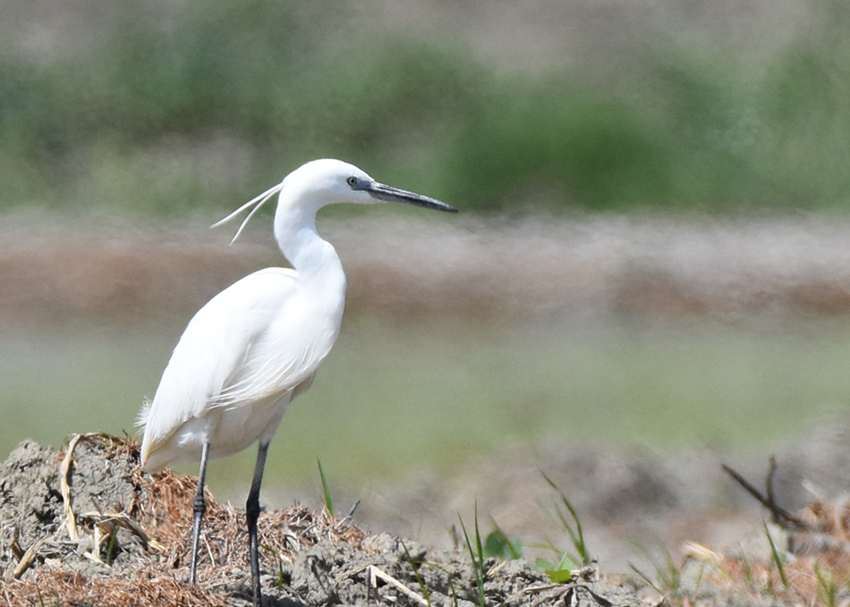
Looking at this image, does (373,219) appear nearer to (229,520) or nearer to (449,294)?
(449,294)

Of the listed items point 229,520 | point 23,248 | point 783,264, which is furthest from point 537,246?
point 229,520

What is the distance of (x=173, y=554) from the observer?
2.93 meters

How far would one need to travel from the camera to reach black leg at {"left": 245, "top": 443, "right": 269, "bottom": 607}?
2.65 meters

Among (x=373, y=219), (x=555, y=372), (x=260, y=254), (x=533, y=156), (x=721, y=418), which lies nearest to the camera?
(x=721, y=418)

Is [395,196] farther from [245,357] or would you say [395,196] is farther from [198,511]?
[198,511]

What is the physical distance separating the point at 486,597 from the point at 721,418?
3576 millimetres

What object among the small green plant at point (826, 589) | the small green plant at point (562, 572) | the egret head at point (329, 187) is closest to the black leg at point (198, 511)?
the egret head at point (329, 187)

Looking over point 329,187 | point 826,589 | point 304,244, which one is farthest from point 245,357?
point 826,589

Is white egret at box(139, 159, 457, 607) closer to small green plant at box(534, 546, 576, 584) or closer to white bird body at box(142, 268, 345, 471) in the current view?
white bird body at box(142, 268, 345, 471)

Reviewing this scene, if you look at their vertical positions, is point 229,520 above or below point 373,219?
above

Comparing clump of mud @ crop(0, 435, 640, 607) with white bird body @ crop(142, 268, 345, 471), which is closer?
clump of mud @ crop(0, 435, 640, 607)

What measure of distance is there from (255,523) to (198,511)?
112 millimetres

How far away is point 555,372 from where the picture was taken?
7.21m

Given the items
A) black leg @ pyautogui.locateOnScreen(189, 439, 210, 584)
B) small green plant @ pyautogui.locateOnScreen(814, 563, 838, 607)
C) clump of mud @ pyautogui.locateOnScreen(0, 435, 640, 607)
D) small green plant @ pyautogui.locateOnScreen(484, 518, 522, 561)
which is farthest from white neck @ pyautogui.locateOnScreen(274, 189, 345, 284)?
small green plant @ pyautogui.locateOnScreen(814, 563, 838, 607)
